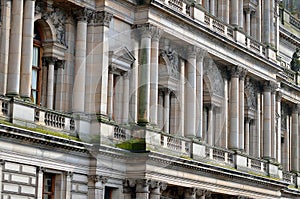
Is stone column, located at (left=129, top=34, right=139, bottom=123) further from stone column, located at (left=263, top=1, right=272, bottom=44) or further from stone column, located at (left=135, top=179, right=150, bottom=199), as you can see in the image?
stone column, located at (left=263, top=1, right=272, bottom=44)

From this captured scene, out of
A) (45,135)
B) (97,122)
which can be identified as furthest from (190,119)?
(45,135)

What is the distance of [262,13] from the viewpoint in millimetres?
61438

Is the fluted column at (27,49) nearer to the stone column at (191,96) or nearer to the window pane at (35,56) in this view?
the window pane at (35,56)

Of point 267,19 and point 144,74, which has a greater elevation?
point 267,19

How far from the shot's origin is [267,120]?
194ft

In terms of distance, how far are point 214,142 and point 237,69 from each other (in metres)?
4.90

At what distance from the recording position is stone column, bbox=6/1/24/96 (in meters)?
36.7

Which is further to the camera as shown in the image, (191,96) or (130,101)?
(191,96)

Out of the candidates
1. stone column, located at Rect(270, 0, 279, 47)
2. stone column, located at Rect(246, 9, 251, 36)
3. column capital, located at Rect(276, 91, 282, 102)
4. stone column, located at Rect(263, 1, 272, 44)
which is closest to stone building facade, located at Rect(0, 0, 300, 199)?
stone column, located at Rect(246, 9, 251, 36)

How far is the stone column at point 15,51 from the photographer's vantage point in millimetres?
36719

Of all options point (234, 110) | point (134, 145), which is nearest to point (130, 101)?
point (134, 145)

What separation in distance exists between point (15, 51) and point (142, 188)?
33.7ft

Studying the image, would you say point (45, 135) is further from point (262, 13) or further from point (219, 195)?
point (262, 13)

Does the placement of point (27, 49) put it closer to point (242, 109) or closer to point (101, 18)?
point (101, 18)
